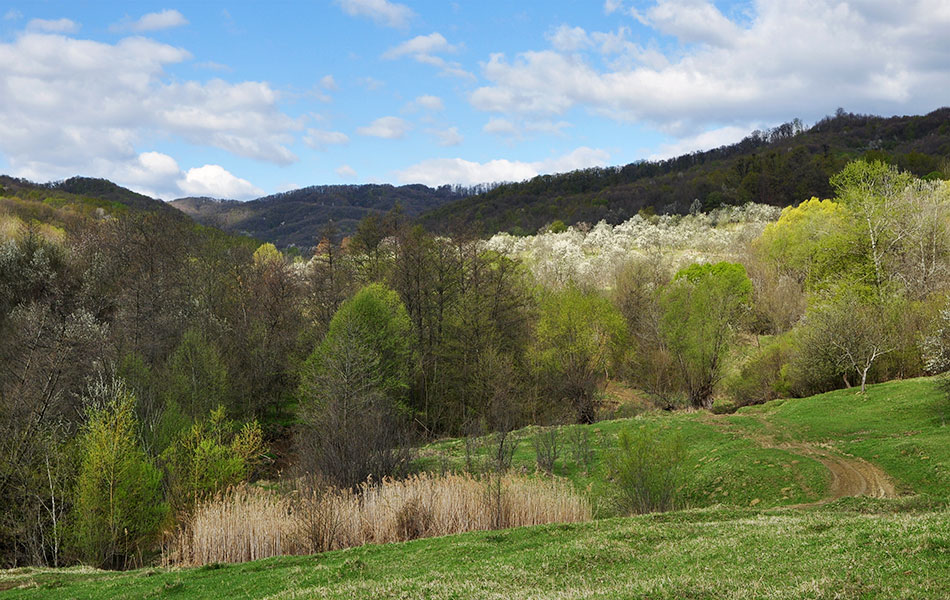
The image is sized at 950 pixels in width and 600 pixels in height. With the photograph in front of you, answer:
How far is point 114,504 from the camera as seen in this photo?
2211 centimetres

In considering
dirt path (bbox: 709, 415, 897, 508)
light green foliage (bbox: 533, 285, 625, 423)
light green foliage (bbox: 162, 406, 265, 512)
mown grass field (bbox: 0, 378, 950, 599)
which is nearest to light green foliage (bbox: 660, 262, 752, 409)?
light green foliage (bbox: 533, 285, 625, 423)

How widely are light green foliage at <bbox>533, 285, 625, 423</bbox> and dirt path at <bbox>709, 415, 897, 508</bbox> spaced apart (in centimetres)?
1922

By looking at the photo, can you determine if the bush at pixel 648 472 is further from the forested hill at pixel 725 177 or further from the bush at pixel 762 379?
the forested hill at pixel 725 177

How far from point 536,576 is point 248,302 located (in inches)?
1894

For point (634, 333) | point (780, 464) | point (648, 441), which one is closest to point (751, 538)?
point (648, 441)

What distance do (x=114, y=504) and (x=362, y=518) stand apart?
1137cm

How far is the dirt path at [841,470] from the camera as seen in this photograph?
1978 centimetres

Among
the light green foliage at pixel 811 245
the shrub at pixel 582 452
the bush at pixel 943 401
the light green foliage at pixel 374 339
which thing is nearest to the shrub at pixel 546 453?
the shrub at pixel 582 452

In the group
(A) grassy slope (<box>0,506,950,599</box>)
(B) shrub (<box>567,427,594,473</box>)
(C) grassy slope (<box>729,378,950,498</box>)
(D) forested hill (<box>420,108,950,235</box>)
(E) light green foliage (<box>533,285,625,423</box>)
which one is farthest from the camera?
(D) forested hill (<box>420,108,950,235</box>)

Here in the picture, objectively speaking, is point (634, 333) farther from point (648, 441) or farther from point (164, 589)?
point (164, 589)

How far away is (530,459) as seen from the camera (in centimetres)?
3042

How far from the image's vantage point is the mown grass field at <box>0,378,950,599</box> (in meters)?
7.91

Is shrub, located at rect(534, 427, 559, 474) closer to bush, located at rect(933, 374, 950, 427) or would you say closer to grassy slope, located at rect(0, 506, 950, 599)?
grassy slope, located at rect(0, 506, 950, 599)

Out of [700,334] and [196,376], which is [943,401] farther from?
[196,376]
